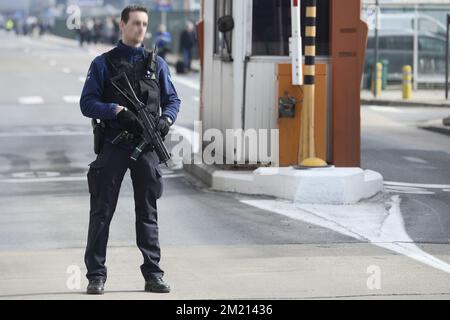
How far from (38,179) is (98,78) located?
772 centimetres

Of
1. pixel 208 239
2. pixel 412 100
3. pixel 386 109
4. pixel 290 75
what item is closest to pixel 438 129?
pixel 386 109

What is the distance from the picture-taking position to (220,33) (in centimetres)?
1631

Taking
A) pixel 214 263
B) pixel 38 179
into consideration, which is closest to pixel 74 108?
pixel 38 179

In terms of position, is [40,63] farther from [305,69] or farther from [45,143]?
[305,69]

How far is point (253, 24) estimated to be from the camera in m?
15.1

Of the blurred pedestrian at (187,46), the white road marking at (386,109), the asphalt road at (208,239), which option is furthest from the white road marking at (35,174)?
the blurred pedestrian at (187,46)

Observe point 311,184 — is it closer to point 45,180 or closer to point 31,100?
point 45,180

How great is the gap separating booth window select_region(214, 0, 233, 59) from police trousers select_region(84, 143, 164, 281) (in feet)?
21.6

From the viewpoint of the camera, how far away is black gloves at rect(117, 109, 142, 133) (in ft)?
28.9

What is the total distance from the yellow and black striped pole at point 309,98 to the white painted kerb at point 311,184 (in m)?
0.19

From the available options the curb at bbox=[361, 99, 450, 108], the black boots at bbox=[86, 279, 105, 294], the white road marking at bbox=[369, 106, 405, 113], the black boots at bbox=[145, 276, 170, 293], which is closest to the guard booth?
the black boots at bbox=[145, 276, 170, 293]

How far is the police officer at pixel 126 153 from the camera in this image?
8.94 m

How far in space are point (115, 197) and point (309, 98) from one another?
536cm

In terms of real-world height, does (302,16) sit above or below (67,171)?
above
